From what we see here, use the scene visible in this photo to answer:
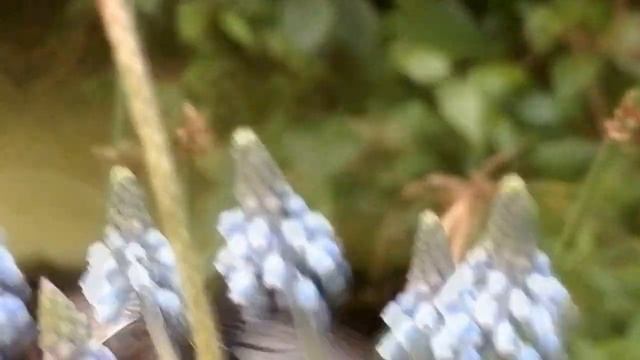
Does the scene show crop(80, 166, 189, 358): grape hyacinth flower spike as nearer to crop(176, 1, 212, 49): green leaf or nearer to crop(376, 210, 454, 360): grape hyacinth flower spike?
crop(376, 210, 454, 360): grape hyacinth flower spike

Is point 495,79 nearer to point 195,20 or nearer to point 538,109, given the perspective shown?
point 538,109

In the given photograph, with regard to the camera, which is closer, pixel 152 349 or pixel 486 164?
pixel 152 349

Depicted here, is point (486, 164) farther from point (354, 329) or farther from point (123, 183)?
point (123, 183)

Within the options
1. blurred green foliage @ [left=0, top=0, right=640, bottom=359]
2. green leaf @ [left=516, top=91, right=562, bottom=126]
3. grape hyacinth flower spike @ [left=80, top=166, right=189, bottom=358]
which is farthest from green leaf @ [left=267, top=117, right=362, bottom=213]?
grape hyacinth flower spike @ [left=80, top=166, right=189, bottom=358]

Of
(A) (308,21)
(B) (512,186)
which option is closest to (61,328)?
(B) (512,186)

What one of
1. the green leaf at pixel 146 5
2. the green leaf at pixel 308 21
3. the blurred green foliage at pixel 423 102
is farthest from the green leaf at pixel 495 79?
the green leaf at pixel 146 5

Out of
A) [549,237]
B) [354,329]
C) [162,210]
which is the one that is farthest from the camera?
[549,237]

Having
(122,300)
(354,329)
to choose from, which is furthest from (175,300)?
(354,329)

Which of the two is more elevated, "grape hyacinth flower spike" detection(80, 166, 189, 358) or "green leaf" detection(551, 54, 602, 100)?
"green leaf" detection(551, 54, 602, 100)
